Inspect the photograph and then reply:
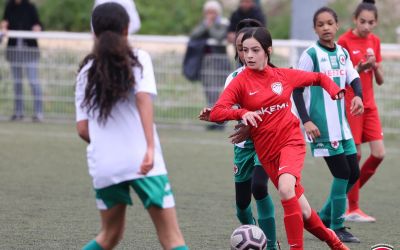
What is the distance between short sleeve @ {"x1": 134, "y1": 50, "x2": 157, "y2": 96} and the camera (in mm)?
5203

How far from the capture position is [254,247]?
21.7 ft

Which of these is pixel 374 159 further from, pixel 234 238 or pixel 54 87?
pixel 54 87

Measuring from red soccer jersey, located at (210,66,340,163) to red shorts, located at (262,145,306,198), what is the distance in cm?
4

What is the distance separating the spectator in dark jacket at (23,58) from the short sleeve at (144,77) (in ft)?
35.4

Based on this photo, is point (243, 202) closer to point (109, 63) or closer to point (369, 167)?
point (109, 63)

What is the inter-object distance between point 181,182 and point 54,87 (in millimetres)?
6098

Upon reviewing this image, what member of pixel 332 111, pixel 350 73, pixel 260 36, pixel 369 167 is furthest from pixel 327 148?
pixel 369 167

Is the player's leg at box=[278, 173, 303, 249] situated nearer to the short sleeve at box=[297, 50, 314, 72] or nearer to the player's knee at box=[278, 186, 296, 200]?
the player's knee at box=[278, 186, 296, 200]

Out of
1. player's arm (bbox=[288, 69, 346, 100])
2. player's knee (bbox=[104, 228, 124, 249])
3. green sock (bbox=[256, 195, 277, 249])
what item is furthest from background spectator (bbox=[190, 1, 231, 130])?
player's knee (bbox=[104, 228, 124, 249])

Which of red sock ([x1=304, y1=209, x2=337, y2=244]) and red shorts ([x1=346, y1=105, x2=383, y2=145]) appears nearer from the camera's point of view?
red sock ([x1=304, y1=209, x2=337, y2=244])

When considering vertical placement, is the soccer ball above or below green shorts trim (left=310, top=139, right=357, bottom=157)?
below

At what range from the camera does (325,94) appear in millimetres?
7715

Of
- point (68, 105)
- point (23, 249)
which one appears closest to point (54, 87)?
point (68, 105)

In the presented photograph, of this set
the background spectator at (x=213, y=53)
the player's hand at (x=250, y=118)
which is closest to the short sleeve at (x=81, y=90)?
the player's hand at (x=250, y=118)
